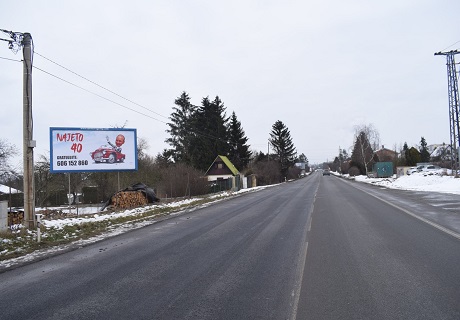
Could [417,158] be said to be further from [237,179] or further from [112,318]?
[112,318]

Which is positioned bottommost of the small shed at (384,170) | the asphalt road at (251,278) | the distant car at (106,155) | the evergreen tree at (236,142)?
the asphalt road at (251,278)

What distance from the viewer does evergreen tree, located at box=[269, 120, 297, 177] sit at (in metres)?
88.4

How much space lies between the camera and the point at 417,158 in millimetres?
82188

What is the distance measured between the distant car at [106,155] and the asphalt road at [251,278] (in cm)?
1346

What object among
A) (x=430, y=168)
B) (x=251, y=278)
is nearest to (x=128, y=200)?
(x=251, y=278)

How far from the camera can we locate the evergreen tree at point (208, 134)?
64.8 meters

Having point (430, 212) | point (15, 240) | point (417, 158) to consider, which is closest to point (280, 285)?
point (15, 240)

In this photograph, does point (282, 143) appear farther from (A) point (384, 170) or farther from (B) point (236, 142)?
(A) point (384, 170)

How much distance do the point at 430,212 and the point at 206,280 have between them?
12094mm

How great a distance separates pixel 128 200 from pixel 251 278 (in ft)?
62.0

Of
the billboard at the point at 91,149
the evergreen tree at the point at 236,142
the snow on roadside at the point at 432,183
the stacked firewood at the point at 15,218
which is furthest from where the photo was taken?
the evergreen tree at the point at 236,142

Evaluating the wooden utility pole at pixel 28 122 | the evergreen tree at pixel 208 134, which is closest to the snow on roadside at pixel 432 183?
the wooden utility pole at pixel 28 122

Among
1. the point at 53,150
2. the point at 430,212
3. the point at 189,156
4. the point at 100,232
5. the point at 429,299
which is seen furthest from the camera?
the point at 189,156

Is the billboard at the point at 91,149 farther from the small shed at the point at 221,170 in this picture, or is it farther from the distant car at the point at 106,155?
the small shed at the point at 221,170
